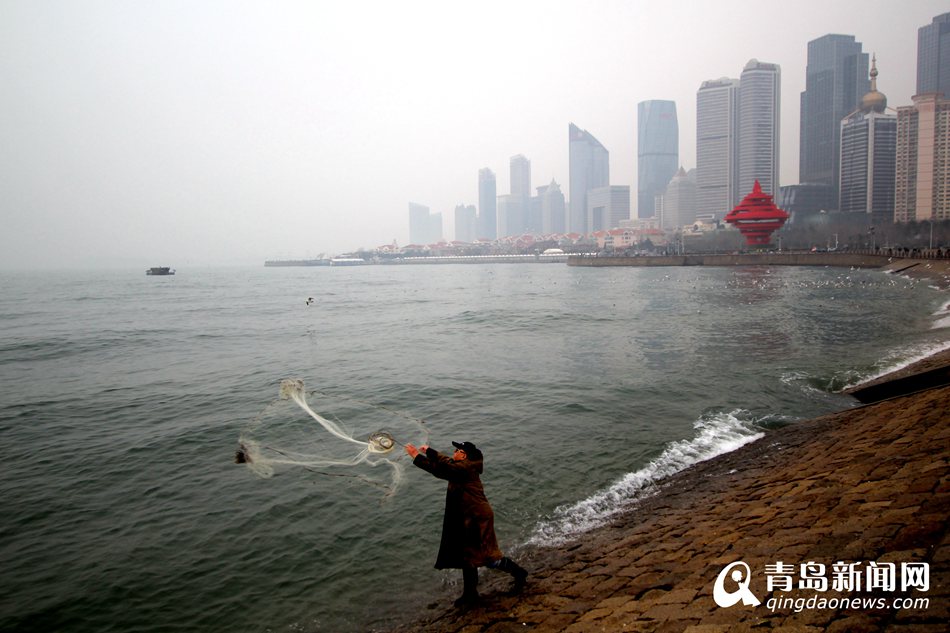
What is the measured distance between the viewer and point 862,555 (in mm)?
4852

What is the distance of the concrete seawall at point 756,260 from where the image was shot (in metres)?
79.8

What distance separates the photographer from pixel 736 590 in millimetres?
4914

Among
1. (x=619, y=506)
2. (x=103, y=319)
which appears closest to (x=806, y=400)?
(x=619, y=506)

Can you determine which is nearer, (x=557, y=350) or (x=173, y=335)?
(x=557, y=350)

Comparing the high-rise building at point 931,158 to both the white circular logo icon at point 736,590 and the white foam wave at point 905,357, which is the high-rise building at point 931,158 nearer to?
the white foam wave at point 905,357

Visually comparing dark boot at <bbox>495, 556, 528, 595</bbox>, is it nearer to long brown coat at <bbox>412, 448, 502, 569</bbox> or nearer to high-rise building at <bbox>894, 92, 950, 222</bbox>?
long brown coat at <bbox>412, 448, 502, 569</bbox>

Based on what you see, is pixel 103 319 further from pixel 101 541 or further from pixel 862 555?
pixel 862 555

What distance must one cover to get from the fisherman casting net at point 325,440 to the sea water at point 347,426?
0.23 m

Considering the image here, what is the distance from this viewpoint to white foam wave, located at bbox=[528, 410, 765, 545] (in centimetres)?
833

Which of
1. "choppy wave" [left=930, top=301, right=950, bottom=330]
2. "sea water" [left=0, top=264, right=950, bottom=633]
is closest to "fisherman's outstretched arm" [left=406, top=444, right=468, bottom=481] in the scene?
"sea water" [left=0, top=264, right=950, bottom=633]

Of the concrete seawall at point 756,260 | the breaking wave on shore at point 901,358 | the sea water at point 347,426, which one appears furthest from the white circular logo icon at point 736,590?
the concrete seawall at point 756,260

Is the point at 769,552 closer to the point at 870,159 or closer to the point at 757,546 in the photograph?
the point at 757,546

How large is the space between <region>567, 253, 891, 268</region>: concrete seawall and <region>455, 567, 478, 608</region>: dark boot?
8739cm

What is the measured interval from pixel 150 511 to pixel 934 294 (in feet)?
154
